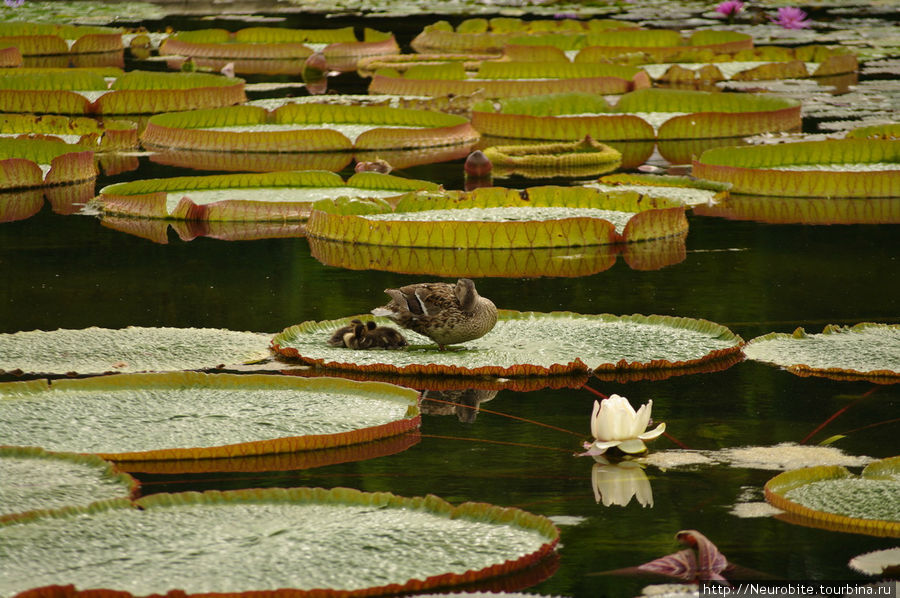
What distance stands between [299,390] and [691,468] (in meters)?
1.22

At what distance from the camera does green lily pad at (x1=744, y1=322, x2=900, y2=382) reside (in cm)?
482

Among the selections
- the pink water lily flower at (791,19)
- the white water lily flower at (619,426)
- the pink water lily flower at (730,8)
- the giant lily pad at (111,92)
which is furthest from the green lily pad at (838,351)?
the pink water lily flower at (730,8)

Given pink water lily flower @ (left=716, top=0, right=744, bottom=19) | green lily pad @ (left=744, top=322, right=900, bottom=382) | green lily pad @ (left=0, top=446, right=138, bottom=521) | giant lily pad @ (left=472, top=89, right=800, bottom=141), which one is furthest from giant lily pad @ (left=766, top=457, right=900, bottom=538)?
pink water lily flower @ (left=716, top=0, right=744, bottom=19)

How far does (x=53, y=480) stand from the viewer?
365cm

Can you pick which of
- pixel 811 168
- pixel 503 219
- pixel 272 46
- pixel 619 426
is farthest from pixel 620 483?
pixel 272 46

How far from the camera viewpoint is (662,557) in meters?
3.24

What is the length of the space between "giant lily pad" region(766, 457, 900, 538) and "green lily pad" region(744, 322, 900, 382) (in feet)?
3.51

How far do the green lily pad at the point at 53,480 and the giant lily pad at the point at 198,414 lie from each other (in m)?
A: 0.14

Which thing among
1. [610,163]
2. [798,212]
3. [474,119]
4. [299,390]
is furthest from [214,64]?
[299,390]

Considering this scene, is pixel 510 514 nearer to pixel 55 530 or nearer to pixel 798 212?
Result: pixel 55 530

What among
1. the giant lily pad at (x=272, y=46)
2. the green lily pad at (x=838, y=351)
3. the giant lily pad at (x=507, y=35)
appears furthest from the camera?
the giant lily pad at (x=272, y=46)

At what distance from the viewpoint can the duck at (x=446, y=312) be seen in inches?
191

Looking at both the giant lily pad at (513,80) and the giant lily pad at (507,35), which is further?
the giant lily pad at (507,35)

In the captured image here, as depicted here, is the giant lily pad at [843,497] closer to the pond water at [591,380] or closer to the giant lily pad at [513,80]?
the pond water at [591,380]
